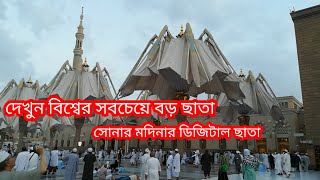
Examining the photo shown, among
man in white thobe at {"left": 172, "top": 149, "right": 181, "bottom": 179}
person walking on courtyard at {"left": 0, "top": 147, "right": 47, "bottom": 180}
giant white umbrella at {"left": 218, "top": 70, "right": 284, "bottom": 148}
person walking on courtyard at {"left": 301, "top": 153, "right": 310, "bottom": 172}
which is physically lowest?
person walking on courtyard at {"left": 301, "top": 153, "right": 310, "bottom": 172}

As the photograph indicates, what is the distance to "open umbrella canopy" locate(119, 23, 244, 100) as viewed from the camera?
12.1 m

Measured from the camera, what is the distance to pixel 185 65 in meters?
12.4

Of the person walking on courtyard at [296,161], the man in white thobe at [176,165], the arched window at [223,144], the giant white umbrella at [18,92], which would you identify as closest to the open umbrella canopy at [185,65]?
the man in white thobe at [176,165]

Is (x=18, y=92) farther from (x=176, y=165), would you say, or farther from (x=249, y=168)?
(x=249, y=168)

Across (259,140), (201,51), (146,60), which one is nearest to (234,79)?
(201,51)

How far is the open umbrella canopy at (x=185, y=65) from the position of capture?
478 inches

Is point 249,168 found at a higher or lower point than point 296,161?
higher

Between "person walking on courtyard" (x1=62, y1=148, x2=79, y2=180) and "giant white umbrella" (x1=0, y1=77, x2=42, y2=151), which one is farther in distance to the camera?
"giant white umbrella" (x1=0, y1=77, x2=42, y2=151)

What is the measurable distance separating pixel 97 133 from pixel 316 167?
16.5 metres

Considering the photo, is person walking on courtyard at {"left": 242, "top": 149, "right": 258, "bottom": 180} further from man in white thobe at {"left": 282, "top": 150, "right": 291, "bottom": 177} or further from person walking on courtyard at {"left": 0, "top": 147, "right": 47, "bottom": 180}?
man in white thobe at {"left": 282, "top": 150, "right": 291, "bottom": 177}

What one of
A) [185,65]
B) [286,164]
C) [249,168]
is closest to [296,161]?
[286,164]

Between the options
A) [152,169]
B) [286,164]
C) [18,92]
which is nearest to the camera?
[152,169]

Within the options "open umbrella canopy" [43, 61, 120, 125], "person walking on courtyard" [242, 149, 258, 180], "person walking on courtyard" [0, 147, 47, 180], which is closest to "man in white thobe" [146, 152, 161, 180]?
"person walking on courtyard" [242, 149, 258, 180]

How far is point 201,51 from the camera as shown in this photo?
1313 cm
